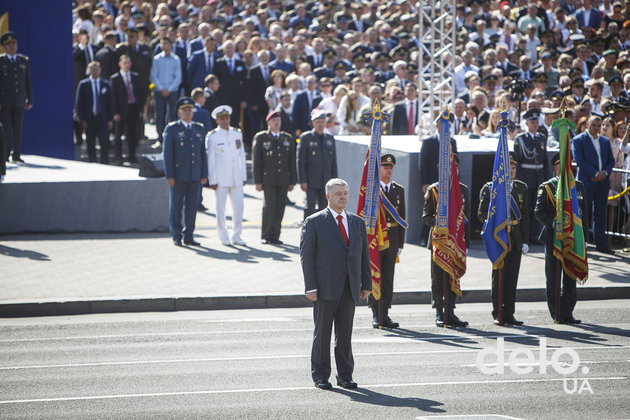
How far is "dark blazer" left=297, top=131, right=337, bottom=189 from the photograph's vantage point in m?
18.9

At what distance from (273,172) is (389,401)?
923cm

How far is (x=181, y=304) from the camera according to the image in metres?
14.5

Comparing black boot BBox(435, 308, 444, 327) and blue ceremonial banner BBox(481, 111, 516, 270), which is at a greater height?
blue ceremonial banner BBox(481, 111, 516, 270)

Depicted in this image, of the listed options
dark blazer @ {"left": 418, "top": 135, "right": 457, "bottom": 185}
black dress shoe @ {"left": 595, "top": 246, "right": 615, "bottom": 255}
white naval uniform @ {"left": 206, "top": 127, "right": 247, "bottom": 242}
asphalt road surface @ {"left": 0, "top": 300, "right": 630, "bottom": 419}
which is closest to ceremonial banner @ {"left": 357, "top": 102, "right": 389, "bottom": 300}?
asphalt road surface @ {"left": 0, "top": 300, "right": 630, "bottom": 419}

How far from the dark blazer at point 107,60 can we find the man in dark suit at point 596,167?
11.7 m

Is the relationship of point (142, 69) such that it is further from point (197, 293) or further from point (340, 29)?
point (197, 293)

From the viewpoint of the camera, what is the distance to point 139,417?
9.48m

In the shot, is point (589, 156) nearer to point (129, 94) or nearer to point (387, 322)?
point (387, 322)


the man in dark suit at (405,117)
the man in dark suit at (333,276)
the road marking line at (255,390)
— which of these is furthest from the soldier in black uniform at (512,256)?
the man in dark suit at (405,117)

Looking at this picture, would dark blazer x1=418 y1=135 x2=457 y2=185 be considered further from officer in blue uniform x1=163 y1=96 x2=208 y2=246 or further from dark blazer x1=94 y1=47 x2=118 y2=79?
dark blazer x1=94 y1=47 x2=118 y2=79

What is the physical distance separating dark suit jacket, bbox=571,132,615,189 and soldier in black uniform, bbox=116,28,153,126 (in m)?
11.2

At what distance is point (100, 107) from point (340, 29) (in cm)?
964

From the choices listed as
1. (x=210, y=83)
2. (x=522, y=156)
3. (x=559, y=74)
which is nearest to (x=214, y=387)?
(x=522, y=156)

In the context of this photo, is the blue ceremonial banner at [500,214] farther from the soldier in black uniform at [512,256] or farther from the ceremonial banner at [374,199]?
the ceremonial banner at [374,199]
